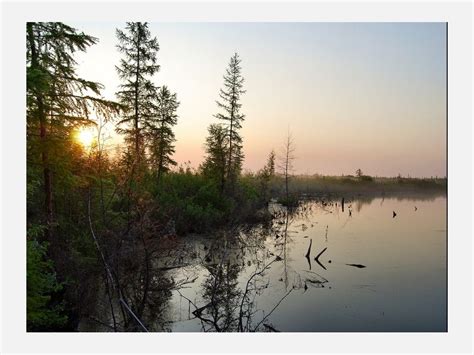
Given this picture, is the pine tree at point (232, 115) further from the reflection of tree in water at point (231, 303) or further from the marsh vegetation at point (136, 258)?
the reflection of tree in water at point (231, 303)

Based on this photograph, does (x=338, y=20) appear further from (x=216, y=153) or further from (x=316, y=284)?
(x=216, y=153)

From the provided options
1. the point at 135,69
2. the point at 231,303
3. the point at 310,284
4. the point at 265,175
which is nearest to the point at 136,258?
the point at 231,303

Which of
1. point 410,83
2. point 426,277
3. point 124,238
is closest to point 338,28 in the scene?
point 410,83

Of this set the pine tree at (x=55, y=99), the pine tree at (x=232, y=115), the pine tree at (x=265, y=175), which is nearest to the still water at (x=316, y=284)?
the pine tree at (x=55, y=99)

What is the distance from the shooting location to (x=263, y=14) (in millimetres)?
4570

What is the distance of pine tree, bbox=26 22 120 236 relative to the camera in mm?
5426

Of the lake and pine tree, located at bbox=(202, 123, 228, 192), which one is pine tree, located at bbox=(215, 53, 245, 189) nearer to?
pine tree, located at bbox=(202, 123, 228, 192)

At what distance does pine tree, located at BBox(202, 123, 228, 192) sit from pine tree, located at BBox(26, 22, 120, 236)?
1184cm

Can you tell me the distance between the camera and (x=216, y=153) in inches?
709

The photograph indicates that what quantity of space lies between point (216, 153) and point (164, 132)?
2819mm
